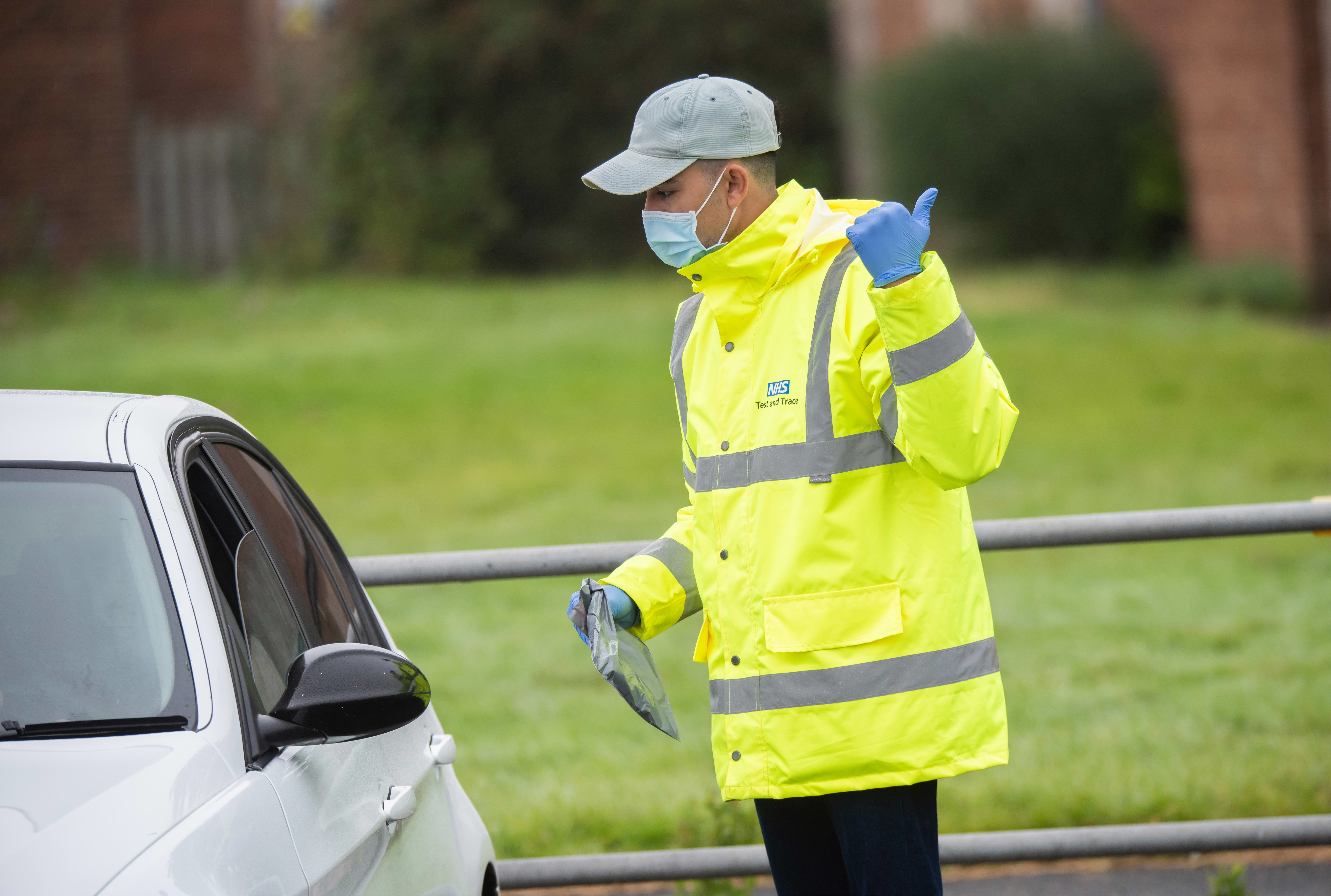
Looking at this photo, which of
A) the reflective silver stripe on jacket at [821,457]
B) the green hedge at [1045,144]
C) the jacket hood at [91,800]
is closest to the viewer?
the jacket hood at [91,800]

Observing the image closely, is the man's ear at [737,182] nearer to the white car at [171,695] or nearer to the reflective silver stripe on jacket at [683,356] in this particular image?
the reflective silver stripe on jacket at [683,356]

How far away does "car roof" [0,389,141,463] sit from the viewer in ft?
8.14

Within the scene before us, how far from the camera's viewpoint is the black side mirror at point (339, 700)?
7.50 ft

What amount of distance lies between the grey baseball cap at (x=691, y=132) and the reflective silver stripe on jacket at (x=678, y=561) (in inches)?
27.7

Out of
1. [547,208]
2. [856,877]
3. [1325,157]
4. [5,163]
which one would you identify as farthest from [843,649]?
[547,208]

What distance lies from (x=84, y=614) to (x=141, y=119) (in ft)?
75.5

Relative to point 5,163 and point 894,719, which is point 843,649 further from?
point 5,163

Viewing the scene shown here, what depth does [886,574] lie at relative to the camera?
102 inches

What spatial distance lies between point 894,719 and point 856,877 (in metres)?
0.32

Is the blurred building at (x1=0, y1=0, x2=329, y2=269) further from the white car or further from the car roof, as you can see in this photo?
the white car

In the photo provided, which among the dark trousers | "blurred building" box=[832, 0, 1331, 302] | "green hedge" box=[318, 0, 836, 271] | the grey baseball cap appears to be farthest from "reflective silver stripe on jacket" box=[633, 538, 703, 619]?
"green hedge" box=[318, 0, 836, 271]

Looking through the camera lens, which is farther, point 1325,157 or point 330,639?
point 1325,157

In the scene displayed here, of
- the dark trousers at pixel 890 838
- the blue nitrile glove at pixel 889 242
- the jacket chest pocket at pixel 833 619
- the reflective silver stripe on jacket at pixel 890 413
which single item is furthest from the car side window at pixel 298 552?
the blue nitrile glove at pixel 889 242

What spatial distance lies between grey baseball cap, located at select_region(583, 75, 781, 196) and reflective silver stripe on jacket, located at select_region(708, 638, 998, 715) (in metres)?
0.92
